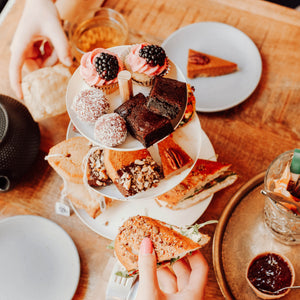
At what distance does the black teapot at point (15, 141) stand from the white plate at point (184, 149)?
47cm

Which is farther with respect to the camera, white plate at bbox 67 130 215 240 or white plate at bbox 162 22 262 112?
white plate at bbox 162 22 262 112

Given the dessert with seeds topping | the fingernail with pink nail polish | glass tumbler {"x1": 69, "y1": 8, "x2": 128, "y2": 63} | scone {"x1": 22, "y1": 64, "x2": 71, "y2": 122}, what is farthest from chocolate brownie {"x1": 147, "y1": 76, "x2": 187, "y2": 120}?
glass tumbler {"x1": 69, "y1": 8, "x2": 128, "y2": 63}

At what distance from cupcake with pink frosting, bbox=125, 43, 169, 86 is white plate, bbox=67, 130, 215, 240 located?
0.66 meters

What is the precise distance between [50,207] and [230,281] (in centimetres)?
90

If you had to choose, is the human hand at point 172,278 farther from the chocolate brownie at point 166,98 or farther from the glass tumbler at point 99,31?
the glass tumbler at point 99,31

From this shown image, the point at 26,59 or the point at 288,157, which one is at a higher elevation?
the point at 26,59

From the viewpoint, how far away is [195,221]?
1449 mm

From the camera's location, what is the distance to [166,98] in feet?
3.08

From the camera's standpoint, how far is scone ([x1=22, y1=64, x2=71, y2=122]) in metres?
1.53

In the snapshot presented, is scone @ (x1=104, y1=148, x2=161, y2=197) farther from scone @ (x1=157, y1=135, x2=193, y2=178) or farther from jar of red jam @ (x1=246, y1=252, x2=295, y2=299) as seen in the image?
jar of red jam @ (x1=246, y1=252, x2=295, y2=299)

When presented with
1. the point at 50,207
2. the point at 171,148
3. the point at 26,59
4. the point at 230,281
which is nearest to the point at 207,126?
the point at 171,148

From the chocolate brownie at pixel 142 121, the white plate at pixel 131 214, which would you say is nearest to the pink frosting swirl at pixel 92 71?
the chocolate brownie at pixel 142 121

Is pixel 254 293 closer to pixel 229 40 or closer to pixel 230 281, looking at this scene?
pixel 230 281

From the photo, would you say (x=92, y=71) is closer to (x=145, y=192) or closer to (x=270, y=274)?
(x=145, y=192)
